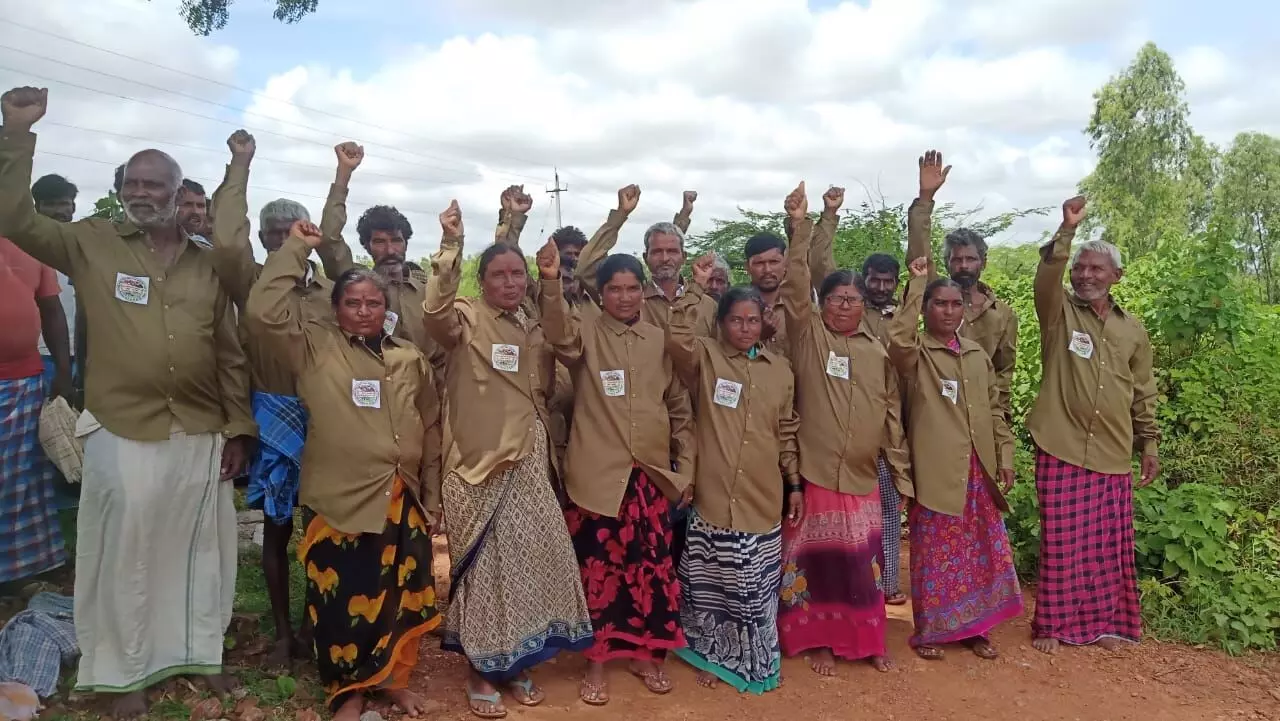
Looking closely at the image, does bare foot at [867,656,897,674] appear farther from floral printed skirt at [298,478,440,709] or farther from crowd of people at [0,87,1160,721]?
floral printed skirt at [298,478,440,709]

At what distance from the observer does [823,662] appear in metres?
4.50

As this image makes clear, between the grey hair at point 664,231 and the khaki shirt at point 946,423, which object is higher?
the grey hair at point 664,231

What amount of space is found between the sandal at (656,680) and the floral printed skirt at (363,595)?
1.15m

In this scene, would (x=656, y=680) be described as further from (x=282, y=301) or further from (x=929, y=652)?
(x=282, y=301)

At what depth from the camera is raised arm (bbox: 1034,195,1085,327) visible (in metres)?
4.54

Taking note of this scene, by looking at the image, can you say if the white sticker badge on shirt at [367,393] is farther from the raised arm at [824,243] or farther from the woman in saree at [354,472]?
the raised arm at [824,243]

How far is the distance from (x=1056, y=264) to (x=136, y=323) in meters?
4.46

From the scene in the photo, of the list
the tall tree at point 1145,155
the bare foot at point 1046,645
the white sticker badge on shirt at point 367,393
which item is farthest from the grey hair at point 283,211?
the tall tree at point 1145,155

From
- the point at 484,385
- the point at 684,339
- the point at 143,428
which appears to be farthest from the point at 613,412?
the point at 143,428

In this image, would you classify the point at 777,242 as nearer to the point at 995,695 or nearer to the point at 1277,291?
the point at 995,695

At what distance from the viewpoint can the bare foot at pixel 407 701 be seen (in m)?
3.82

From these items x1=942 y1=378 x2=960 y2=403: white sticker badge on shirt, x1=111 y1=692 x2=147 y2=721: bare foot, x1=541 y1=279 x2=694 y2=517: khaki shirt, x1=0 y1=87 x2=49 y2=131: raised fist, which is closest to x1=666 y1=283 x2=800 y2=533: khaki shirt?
x1=541 y1=279 x2=694 y2=517: khaki shirt

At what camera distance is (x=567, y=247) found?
207 inches

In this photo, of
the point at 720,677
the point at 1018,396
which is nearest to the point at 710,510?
the point at 720,677
